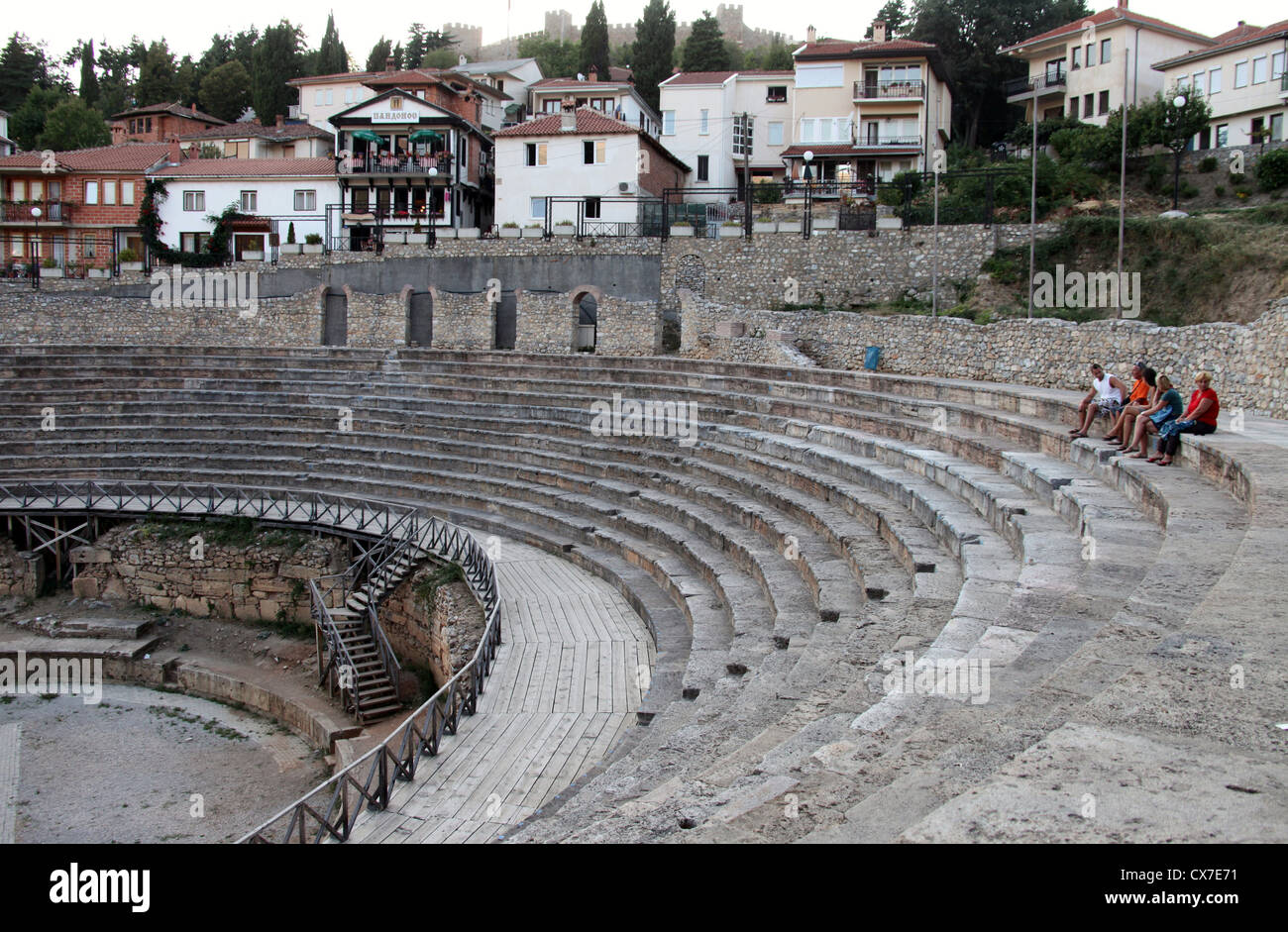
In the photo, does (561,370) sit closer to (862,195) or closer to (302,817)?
(862,195)

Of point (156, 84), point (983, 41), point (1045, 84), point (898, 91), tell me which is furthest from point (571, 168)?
point (156, 84)

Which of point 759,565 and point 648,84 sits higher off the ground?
point 648,84

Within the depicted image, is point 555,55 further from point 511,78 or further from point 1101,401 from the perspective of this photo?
point 1101,401

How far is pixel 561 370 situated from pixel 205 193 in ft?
78.7

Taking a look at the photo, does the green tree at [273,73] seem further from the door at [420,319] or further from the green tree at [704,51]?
the door at [420,319]

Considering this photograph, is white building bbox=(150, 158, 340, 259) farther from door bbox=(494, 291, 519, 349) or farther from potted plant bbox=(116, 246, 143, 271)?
door bbox=(494, 291, 519, 349)

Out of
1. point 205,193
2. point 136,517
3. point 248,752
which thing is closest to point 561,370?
point 136,517

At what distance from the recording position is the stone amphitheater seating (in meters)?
3.97

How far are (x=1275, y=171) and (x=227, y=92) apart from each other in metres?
63.9

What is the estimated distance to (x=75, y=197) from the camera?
140 ft

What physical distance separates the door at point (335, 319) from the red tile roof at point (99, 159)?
1820cm

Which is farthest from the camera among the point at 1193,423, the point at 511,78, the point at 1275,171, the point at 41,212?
the point at 511,78
